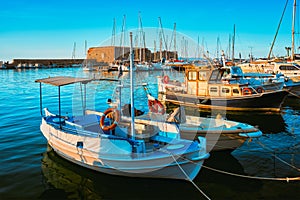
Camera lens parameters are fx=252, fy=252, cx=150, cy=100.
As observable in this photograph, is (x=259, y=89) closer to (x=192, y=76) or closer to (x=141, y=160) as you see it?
(x=192, y=76)

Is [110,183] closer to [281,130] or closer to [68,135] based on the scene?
[68,135]

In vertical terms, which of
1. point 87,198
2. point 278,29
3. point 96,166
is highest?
point 278,29

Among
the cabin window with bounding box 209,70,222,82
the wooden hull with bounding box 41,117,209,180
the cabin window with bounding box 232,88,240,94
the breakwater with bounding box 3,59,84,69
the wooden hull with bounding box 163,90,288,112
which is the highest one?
the breakwater with bounding box 3,59,84,69

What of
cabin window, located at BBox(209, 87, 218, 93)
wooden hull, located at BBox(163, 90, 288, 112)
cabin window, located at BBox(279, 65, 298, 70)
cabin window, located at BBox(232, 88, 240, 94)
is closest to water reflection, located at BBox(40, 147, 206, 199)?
wooden hull, located at BBox(163, 90, 288, 112)

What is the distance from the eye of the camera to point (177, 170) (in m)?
7.40

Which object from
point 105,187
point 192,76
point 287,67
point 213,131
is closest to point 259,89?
point 192,76

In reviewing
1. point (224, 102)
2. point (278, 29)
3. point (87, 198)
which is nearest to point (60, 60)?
point (278, 29)

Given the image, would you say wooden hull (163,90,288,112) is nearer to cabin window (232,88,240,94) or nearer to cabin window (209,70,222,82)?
cabin window (232,88,240,94)

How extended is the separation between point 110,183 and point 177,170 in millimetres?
2072

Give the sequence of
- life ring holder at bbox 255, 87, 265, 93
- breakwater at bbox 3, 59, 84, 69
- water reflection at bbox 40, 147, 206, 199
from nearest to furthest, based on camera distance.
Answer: water reflection at bbox 40, 147, 206, 199 → life ring holder at bbox 255, 87, 265, 93 → breakwater at bbox 3, 59, 84, 69

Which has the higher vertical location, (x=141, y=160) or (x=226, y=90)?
(x=226, y=90)

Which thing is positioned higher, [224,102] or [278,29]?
[278,29]

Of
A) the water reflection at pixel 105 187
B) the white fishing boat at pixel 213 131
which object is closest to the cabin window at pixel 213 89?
the white fishing boat at pixel 213 131

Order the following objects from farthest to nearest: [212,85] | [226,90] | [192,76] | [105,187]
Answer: [192,76] → [212,85] → [226,90] → [105,187]
